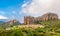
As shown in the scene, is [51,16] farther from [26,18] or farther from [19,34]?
[19,34]

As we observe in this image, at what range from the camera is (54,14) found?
142000mm

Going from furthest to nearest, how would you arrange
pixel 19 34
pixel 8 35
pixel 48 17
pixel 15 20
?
pixel 15 20 < pixel 48 17 < pixel 8 35 < pixel 19 34

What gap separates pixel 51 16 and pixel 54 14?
637cm

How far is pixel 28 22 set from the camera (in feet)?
433

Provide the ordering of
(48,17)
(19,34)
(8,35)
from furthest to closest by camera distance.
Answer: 1. (48,17)
2. (8,35)
3. (19,34)

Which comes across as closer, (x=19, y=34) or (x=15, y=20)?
(x=19, y=34)

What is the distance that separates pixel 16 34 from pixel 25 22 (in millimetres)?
92189

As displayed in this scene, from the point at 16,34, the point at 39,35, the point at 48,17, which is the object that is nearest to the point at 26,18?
the point at 48,17

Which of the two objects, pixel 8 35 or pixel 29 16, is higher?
pixel 29 16

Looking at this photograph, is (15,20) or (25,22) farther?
(15,20)

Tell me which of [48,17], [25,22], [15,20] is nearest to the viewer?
[25,22]

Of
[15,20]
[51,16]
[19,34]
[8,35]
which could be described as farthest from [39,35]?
[15,20]

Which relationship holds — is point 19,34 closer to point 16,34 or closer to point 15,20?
point 16,34

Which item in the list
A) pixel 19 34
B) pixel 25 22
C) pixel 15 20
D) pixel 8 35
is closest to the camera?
pixel 19 34
